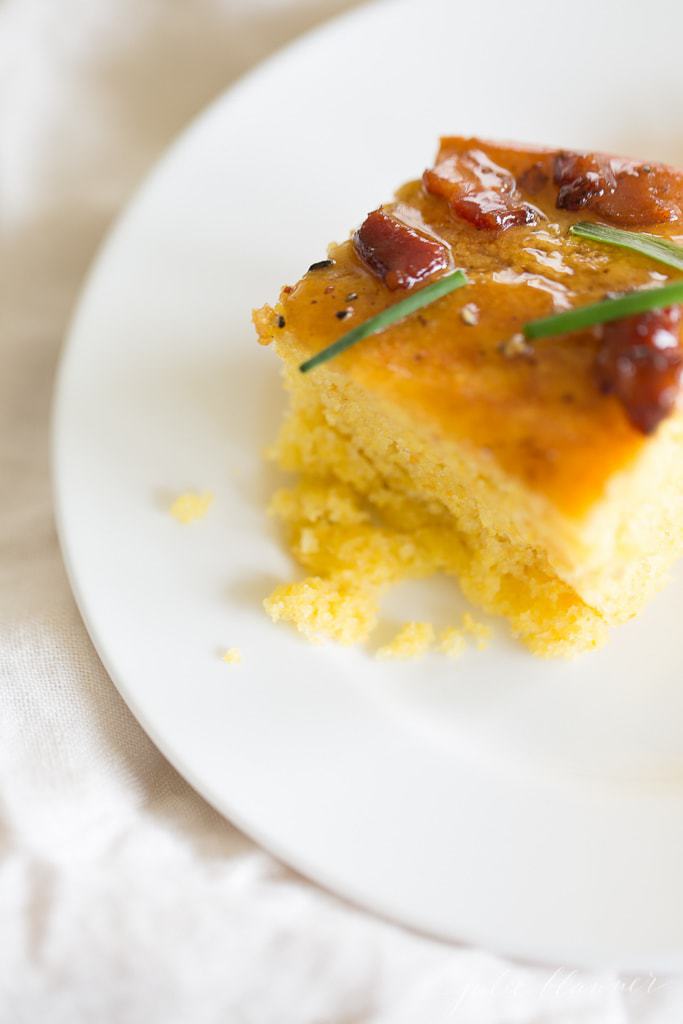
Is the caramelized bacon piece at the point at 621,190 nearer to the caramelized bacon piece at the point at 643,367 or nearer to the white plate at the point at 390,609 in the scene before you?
the caramelized bacon piece at the point at 643,367

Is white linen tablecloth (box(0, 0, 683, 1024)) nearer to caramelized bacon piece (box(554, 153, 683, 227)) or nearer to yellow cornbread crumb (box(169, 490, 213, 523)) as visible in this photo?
yellow cornbread crumb (box(169, 490, 213, 523))

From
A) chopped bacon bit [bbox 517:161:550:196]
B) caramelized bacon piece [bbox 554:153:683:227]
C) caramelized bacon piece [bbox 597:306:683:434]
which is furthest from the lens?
chopped bacon bit [bbox 517:161:550:196]

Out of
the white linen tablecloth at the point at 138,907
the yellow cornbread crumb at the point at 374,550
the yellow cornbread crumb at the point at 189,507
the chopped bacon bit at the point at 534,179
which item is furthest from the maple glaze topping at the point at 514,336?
the white linen tablecloth at the point at 138,907

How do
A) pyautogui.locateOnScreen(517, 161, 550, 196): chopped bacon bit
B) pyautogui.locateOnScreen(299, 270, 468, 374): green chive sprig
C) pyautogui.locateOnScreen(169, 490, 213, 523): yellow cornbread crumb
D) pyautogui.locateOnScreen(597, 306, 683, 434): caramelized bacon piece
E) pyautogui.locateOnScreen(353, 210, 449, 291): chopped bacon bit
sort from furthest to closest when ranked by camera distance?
pyautogui.locateOnScreen(169, 490, 213, 523): yellow cornbread crumb
pyautogui.locateOnScreen(517, 161, 550, 196): chopped bacon bit
pyautogui.locateOnScreen(353, 210, 449, 291): chopped bacon bit
pyautogui.locateOnScreen(299, 270, 468, 374): green chive sprig
pyautogui.locateOnScreen(597, 306, 683, 434): caramelized bacon piece

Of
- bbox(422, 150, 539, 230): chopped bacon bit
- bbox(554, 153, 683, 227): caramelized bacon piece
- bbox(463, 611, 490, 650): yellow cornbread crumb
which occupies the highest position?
bbox(554, 153, 683, 227): caramelized bacon piece

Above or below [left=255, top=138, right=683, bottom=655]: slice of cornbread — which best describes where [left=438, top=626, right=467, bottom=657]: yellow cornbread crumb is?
below

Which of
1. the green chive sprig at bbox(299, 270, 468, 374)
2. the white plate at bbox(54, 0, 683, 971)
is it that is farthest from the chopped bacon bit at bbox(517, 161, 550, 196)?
the white plate at bbox(54, 0, 683, 971)

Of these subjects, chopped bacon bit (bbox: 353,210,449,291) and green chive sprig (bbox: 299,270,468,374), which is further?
chopped bacon bit (bbox: 353,210,449,291)
